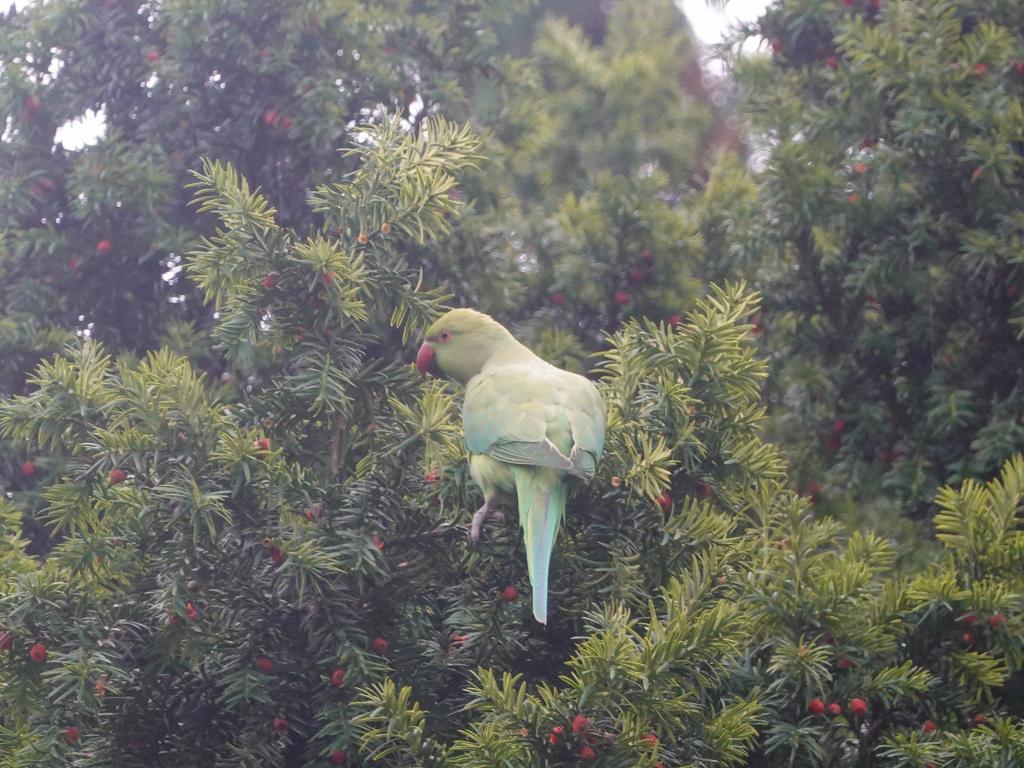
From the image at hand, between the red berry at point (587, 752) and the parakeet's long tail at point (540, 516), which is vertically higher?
the parakeet's long tail at point (540, 516)

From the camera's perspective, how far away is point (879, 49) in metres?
4.74

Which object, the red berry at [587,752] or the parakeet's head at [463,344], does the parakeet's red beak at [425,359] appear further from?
the red berry at [587,752]

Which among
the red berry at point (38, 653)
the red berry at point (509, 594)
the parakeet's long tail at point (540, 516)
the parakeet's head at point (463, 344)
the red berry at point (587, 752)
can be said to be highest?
the parakeet's head at point (463, 344)

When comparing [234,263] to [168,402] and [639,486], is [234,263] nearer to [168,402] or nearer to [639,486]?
[168,402]

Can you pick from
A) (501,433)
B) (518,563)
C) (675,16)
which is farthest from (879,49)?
(675,16)

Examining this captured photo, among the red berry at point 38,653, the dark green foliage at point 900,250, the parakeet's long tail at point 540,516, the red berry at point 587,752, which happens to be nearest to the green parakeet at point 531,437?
the parakeet's long tail at point 540,516

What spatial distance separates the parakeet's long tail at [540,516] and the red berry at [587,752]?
355mm

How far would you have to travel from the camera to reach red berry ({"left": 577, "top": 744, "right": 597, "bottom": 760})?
8.23ft

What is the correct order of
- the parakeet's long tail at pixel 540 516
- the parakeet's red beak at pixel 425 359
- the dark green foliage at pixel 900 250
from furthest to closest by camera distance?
the dark green foliage at pixel 900 250
the parakeet's red beak at pixel 425 359
the parakeet's long tail at pixel 540 516

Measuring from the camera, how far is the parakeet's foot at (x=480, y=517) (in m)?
3.07

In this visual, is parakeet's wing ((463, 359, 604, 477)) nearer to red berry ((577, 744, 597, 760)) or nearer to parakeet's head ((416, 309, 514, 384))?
parakeet's head ((416, 309, 514, 384))

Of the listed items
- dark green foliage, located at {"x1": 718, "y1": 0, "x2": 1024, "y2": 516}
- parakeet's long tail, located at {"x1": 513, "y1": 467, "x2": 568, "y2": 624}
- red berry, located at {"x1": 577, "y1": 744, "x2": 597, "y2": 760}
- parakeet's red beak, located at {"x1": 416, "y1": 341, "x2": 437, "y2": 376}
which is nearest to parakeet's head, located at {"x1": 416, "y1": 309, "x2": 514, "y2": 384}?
parakeet's red beak, located at {"x1": 416, "y1": 341, "x2": 437, "y2": 376}

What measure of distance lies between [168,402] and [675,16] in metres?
8.39

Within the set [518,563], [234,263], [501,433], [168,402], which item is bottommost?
[518,563]
